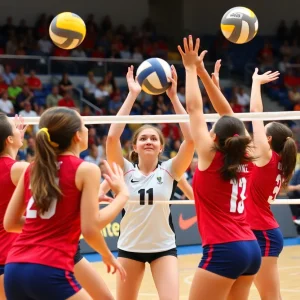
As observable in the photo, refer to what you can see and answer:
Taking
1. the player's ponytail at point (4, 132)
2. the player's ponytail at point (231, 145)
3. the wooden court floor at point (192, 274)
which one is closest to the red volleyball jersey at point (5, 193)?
the player's ponytail at point (4, 132)

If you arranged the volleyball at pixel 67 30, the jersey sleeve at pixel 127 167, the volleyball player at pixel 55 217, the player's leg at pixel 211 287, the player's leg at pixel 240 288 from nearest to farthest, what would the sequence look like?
1. the volleyball player at pixel 55 217
2. the player's leg at pixel 211 287
3. the player's leg at pixel 240 288
4. the jersey sleeve at pixel 127 167
5. the volleyball at pixel 67 30

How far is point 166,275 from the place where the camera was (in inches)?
233

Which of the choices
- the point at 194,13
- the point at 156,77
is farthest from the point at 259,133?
the point at 194,13

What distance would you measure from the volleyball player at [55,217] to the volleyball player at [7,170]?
2.54ft

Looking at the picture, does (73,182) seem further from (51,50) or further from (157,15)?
(157,15)

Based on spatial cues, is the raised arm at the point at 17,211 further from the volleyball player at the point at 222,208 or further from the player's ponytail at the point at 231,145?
the player's ponytail at the point at 231,145

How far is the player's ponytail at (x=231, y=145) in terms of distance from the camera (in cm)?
479

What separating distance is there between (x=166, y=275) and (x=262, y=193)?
101 cm

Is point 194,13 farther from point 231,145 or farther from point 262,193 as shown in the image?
point 231,145

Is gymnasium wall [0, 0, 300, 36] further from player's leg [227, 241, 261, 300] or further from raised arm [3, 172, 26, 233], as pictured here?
raised arm [3, 172, 26, 233]

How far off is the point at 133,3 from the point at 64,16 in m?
17.1

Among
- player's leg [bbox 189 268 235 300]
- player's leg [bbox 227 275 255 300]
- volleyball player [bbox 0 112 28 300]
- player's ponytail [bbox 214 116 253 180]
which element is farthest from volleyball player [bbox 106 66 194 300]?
player's ponytail [bbox 214 116 253 180]

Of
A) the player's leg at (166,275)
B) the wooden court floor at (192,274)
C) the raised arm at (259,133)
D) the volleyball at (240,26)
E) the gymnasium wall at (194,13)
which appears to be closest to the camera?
the player's leg at (166,275)

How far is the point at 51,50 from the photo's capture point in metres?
20.2
